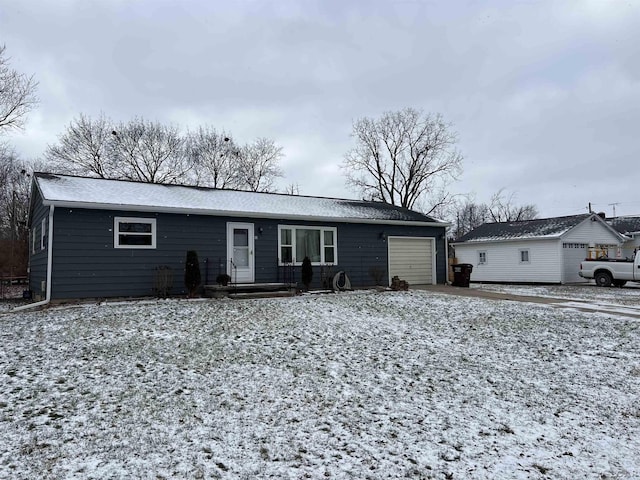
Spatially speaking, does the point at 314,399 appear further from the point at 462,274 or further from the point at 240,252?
the point at 462,274

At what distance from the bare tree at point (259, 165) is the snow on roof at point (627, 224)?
23.4m

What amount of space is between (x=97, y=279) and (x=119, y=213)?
1.80 meters

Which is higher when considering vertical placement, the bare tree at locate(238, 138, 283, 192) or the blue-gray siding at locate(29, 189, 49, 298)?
the bare tree at locate(238, 138, 283, 192)

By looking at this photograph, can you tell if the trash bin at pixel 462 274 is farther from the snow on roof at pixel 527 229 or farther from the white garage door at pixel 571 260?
the white garage door at pixel 571 260

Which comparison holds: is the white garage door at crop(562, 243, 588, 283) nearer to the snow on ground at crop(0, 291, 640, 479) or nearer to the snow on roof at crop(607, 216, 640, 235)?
the snow on roof at crop(607, 216, 640, 235)

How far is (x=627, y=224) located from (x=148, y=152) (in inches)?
1261

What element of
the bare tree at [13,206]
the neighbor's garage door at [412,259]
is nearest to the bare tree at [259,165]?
the bare tree at [13,206]

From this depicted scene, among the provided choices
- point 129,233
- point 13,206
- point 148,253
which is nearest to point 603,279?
point 148,253

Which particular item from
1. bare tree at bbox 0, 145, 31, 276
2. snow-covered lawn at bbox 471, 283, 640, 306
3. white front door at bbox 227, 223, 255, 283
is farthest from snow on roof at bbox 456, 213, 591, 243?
bare tree at bbox 0, 145, 31, 276

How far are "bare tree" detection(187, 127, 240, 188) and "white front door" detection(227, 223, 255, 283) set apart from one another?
60.4 feet

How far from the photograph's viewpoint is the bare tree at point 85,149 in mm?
25828

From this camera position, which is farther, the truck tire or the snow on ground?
the truck tire

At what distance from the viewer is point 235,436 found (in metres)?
3.45

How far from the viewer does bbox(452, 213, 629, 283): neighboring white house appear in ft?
67.9
